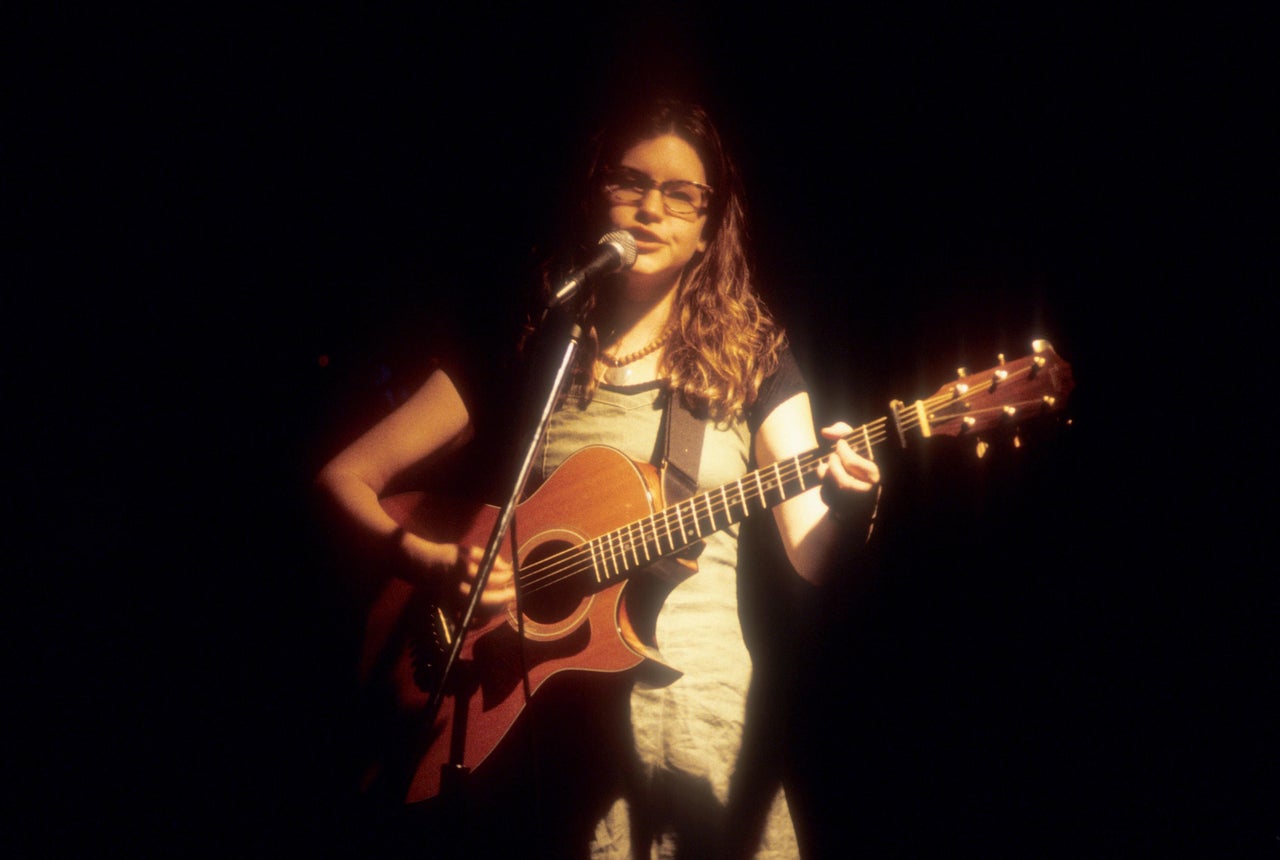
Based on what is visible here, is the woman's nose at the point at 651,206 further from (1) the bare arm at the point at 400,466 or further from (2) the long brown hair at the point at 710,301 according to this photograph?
(1) the bare arm at the point at 400,466

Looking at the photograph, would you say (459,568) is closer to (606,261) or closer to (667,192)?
(606,261)

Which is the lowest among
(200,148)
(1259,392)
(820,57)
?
(1259,392)

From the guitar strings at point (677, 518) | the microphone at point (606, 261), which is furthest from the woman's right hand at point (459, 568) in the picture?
Answer: the microphone at point (606, 261)

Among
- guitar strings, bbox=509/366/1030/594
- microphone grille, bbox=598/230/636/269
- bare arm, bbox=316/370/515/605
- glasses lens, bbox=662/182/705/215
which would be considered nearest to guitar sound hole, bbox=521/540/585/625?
guitar strings, bbox=509/366/1030/594

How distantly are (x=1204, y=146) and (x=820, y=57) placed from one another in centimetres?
101

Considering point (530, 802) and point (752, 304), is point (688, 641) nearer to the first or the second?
point (530, 802)

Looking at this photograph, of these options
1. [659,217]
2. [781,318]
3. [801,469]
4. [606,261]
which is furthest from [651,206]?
[801,469]

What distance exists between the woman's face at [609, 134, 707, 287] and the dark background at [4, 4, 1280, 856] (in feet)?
1.32

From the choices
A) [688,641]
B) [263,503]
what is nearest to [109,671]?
[263,503]

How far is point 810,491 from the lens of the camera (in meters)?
1.45

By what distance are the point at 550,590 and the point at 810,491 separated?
0.67 m

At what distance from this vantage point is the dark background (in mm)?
1313

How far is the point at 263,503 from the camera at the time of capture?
7.43 feet

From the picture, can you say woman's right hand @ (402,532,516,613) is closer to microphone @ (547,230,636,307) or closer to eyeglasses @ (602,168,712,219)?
microphone @ (547,230,636,307)
